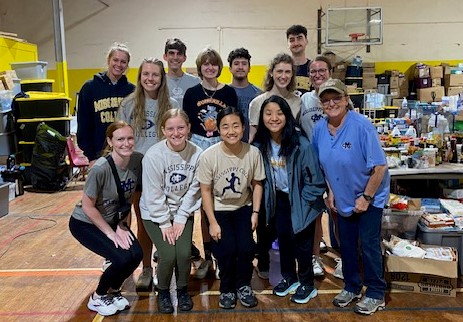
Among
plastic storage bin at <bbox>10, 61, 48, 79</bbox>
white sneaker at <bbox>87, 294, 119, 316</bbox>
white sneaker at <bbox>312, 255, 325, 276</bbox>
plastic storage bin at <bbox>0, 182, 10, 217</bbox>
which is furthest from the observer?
plastic storage bin at <bbox>10, 61, 48, 79</bbox>

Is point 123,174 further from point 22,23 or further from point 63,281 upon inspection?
point 22,23

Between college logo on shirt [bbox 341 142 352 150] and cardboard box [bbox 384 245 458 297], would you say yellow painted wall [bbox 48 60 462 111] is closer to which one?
cardboard box [bbox 384 245 458 297]

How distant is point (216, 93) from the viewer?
3.03 metres

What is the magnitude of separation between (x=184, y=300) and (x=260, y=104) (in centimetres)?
139

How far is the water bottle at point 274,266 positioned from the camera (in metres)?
2.97

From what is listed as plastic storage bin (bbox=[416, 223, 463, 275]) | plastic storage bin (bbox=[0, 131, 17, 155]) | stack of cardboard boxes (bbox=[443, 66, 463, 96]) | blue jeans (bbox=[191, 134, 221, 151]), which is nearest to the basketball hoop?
stack of cardboard boxes (bbox=[443, 66, 463, 96])

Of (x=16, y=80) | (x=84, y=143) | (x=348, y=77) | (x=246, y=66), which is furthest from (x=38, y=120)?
(x=348, y=77)

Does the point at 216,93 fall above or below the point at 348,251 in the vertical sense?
above

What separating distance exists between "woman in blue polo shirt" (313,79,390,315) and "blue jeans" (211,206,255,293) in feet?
1.85

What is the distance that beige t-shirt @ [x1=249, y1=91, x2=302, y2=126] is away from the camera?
295cm

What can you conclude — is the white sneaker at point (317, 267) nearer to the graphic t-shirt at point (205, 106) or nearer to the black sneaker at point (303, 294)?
the black sneaker at point (303, 294)

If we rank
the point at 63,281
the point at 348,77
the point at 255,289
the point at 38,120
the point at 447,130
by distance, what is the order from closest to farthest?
the point at 255,289 < the point at 63,281 < the point at 447,130 < the point at 38,120 < the point at 348,77

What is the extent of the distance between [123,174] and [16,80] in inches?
215

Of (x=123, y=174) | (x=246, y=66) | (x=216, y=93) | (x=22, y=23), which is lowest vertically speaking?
(x=123, y=174)
